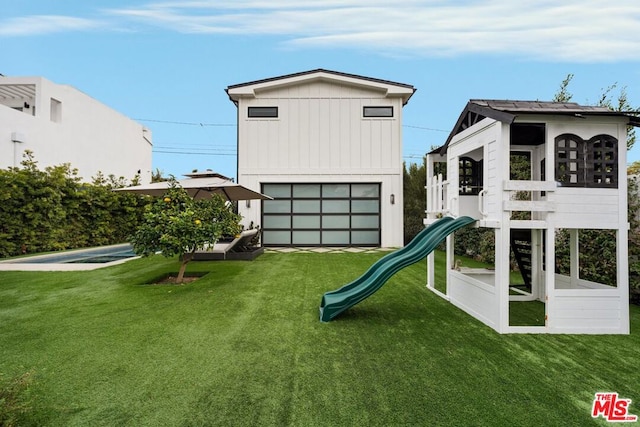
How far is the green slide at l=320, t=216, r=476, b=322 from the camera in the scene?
439 cm

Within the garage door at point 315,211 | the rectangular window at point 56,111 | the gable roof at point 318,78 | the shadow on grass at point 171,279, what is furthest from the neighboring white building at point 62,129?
the shadow on grass at point 171,279

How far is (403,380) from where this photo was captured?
2.76 meters

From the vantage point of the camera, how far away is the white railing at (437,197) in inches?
225

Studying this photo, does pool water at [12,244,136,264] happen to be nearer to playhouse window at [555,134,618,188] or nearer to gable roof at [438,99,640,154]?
gable roof at [438,99,640,154]

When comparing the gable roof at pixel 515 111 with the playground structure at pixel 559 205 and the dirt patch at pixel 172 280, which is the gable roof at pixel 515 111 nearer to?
the playground structure at pixel 559 205

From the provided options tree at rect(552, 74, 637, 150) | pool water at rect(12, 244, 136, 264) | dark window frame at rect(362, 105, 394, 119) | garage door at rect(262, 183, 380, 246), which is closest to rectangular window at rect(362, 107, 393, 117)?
dark window frame at rect(362, 105, 394, 119)

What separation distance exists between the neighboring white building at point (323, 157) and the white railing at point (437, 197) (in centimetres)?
677

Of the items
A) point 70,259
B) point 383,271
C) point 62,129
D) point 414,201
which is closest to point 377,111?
point 414,201

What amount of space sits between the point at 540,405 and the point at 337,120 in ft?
38.5

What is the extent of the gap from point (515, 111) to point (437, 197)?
210 centimetres

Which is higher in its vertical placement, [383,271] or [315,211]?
[315,211]

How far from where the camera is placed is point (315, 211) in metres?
13.1

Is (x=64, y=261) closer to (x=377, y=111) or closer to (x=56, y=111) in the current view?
(x=56, y=111)

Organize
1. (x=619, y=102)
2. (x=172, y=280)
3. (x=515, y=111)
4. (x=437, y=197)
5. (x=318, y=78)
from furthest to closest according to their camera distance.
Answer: (x=318, y=78) → (x=619, y=102) → (x=172, y=280) → (x=437, y=197) → (x=515, y=111)
